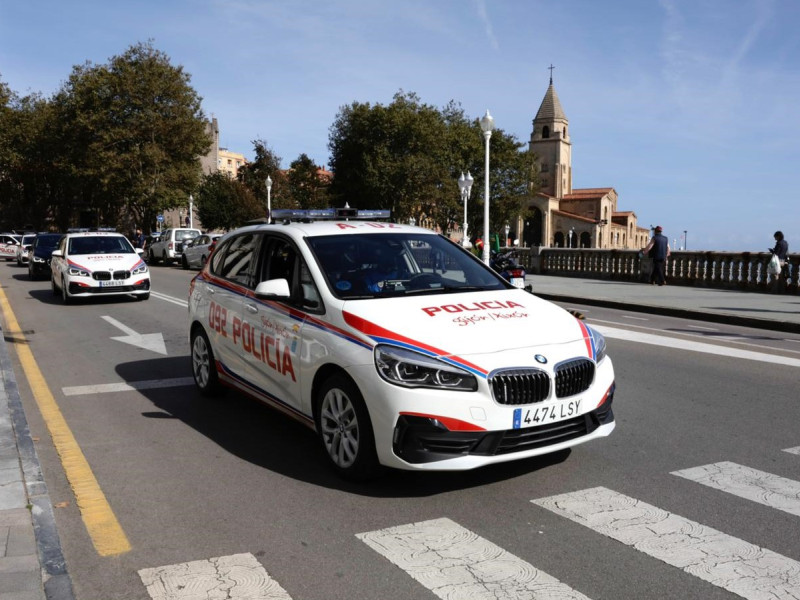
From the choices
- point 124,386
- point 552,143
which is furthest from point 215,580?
point 552,143

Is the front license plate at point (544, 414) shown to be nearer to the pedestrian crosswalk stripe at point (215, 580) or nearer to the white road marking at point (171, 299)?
the pedestrian crosswalk stripe at point (215, 580)

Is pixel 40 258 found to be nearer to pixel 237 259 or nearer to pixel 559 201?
pixel 237 259

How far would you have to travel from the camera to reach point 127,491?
493 cm

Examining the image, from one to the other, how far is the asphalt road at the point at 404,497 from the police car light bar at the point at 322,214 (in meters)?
1.78

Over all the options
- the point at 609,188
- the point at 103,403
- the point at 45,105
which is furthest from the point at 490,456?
the point at 609,188

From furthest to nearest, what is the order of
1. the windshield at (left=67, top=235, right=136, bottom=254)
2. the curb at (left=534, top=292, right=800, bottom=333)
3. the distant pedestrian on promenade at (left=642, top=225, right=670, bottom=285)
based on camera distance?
the distant pedestrian on promenade at (left=642, top=225, right=670, bottom=285) → the windshield at (left=67, top=235, right=136, bottom=254) → the curb at (left=534, top=292, right=800, bottom=333)

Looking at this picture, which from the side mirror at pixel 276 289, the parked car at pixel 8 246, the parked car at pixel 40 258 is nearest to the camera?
the side mirror at pixel 276 289

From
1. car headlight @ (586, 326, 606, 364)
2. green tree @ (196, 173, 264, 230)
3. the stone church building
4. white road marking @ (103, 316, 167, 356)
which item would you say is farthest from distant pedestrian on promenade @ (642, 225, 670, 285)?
the stone church building

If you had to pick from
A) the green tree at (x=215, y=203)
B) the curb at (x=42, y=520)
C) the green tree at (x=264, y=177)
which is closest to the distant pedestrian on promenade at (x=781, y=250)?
the curb at (x=42, y=520)

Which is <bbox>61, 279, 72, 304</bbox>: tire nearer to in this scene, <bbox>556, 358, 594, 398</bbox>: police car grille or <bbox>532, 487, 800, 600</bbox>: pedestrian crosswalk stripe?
<bbox>556, 358, 594, 398</bbox>: police car grille

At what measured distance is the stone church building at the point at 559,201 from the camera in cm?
13012

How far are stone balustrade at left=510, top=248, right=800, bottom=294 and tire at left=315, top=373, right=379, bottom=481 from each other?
1952cm

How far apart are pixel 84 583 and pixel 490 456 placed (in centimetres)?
223

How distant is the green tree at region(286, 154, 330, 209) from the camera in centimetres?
6475
